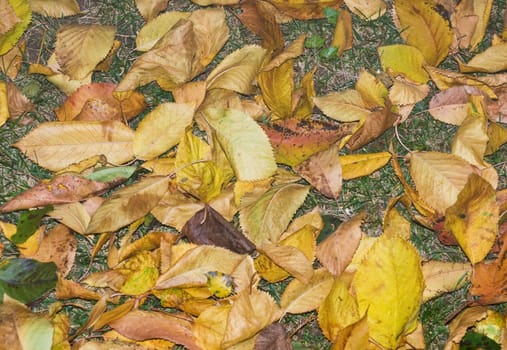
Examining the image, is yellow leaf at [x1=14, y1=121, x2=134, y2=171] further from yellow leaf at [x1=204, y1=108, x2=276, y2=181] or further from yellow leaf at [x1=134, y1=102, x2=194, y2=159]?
yellow leaf at [x1=204, y1=108, x2=276, y2=181]

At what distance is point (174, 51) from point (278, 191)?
53 centimetres

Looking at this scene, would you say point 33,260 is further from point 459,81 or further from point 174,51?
→ point 459,81

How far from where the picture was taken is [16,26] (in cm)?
225

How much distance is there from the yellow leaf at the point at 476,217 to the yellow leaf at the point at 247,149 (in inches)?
19.9

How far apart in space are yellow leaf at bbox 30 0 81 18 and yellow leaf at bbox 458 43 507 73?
123cm

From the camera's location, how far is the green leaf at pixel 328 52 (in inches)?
91.7

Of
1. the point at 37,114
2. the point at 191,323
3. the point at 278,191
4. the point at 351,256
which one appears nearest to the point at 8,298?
the point at 191,323

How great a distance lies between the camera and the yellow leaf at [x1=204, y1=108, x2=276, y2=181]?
1967mm

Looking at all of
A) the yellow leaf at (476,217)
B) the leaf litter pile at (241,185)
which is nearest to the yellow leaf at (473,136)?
the leaf litter pile at (241,185)

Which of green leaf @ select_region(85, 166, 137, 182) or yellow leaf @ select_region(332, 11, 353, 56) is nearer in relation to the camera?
green leaf @ select_region(85, 166, 137, 182)

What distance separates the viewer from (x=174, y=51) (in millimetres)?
2178

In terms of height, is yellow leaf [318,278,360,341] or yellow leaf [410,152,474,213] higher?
yellow leaf [410,152,474,213]

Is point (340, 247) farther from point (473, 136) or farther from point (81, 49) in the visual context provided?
point (81, 49)

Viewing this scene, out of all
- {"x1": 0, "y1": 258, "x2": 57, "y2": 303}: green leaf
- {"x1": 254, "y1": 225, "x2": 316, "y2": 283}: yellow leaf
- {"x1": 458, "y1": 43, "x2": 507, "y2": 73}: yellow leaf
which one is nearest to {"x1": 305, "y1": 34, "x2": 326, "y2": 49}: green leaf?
{"x1": 458, "y1": 43, "x2": 507, "y2": 73}: yellow leaf
